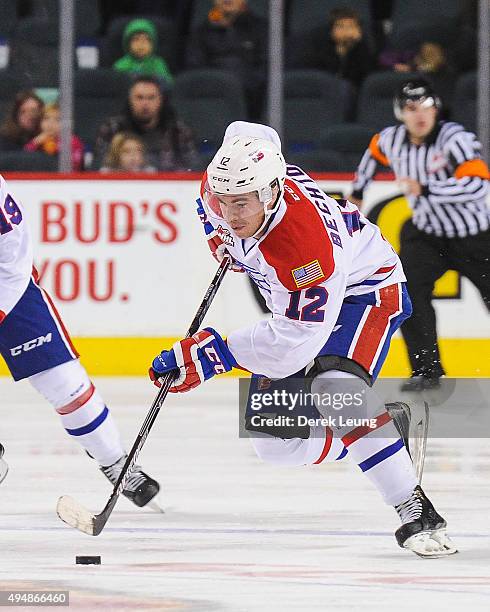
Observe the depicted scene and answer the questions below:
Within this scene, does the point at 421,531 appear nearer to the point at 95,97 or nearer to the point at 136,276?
the point at 136,276

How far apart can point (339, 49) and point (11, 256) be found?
344 centimetres

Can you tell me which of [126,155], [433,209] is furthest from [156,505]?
[126,155]

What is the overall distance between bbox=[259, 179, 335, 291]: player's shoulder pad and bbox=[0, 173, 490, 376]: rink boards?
3.62 meters

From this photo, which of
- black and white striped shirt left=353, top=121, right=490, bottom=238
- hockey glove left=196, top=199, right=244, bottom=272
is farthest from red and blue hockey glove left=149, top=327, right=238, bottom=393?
black and white striped shirt left=353, top=121, right=490, bottom=238

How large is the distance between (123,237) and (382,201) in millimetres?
1178

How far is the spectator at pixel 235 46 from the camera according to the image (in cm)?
729

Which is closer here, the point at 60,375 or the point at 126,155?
the point at 60,375

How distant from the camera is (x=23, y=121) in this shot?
7.31m

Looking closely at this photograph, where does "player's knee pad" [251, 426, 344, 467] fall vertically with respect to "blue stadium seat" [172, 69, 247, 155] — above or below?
below

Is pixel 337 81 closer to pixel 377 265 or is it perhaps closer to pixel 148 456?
pixel 148 456

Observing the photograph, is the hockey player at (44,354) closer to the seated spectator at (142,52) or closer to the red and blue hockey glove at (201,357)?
the red and blue hockey glove at (201,357)

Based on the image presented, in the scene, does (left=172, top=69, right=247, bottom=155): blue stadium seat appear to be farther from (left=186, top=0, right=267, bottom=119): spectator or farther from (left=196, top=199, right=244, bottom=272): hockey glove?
(left=196, top=199, right=244, bottom=272): hockey glove

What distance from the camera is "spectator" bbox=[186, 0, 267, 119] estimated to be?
287 inches

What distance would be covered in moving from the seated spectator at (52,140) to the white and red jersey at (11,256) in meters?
3.05
